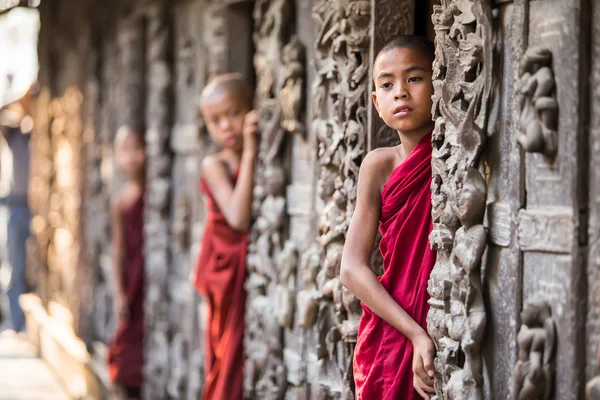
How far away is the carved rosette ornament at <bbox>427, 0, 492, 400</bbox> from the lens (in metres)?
2.70

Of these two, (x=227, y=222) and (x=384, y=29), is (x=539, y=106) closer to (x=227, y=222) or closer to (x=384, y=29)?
(x=384, y=29)

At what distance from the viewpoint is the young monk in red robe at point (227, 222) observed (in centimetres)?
505

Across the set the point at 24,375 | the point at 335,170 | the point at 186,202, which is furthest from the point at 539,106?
the point at 24,375

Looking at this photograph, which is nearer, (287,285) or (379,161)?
(379,161)

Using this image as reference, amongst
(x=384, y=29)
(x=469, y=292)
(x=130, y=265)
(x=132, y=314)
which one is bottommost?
(x=132, y=314)

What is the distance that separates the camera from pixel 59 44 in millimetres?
10836

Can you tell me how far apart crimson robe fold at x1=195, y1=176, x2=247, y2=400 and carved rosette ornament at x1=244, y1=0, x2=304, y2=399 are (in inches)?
4.2

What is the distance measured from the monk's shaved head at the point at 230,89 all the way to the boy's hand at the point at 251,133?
6.3 inches

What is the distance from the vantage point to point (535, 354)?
2.47m

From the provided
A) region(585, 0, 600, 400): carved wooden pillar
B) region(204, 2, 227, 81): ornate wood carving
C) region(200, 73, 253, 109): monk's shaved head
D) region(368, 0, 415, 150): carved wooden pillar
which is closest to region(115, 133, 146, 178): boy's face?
region(204, 2, 227, 81): ornate wood carving

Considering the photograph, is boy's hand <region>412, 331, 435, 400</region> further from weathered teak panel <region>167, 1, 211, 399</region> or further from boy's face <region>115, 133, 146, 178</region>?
boy's face <region>115, 133, 146, 178</region>

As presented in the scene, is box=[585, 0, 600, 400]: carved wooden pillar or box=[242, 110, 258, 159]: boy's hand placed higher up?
box=[242, 110, 258, 159]: boy's hand

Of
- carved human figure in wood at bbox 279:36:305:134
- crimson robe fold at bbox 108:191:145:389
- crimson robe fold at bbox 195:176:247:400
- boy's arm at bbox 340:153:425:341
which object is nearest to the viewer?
boy's arm at bbox 340:153:425:341

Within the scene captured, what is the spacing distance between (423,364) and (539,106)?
0.89 metres
